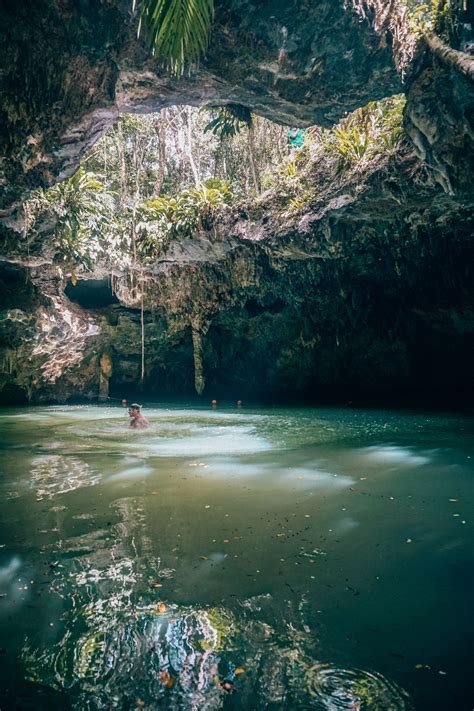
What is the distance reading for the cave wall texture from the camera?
5.93 m

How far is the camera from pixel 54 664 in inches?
72.8

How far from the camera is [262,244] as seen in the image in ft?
39.0

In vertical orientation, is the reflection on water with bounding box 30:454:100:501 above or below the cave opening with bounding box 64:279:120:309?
below

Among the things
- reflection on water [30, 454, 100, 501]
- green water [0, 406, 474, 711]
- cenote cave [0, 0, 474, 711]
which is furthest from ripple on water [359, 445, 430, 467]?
reflection on water [30, 454, 100, 501]

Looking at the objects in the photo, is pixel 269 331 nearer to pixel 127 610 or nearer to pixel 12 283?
pixel 12 283

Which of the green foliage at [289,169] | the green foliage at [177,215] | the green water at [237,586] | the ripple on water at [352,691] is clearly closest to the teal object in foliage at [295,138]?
the green foliage at [177,215]

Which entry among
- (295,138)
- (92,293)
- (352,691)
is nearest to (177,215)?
(295,138)

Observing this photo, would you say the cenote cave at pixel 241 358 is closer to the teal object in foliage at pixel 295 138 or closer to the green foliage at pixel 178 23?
the green foliage at pixel 178 23

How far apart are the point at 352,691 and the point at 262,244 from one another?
1116cm

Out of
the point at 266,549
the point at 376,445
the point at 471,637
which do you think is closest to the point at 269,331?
the point at 376,445

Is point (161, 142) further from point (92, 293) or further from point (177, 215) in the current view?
point (92, 293)

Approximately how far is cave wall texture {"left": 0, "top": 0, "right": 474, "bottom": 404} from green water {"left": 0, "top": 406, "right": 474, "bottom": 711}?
5386mm

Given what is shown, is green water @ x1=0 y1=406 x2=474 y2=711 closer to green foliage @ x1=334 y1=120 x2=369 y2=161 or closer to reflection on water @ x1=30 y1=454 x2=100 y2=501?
reflection on water @ x1=30 y1=454 x2=100 y2=501

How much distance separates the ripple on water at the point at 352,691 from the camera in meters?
1.60
